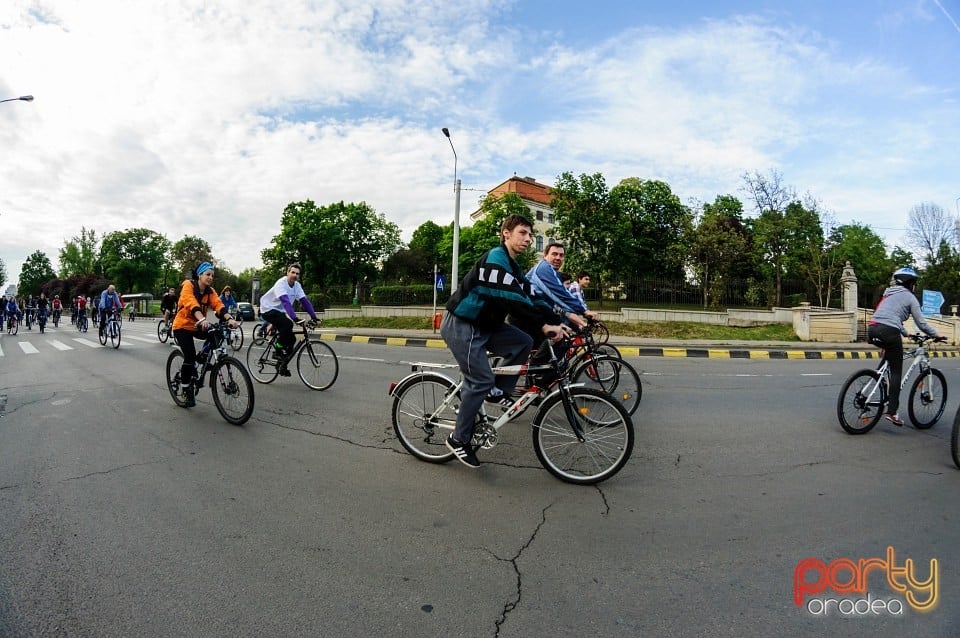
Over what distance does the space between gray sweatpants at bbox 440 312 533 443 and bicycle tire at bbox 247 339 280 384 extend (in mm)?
5148

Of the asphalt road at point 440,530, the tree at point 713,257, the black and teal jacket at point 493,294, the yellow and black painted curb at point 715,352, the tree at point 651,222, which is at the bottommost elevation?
the asphalt road at point 440,530

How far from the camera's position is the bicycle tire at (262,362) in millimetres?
8180

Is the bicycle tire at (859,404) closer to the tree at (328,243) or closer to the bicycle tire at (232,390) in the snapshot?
the bicycle tire at (232,390)

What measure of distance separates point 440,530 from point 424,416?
1.36 meters

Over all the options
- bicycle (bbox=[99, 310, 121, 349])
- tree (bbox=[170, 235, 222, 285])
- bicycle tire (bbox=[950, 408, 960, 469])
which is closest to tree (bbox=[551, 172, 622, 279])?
bicycle (bbox=[99, 310, 121, 349])

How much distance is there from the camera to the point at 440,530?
3.09 metres

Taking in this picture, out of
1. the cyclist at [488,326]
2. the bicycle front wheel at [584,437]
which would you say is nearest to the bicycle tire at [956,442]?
the bicycle front wheel at [584,437]

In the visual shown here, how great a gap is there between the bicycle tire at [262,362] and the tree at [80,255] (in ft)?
349

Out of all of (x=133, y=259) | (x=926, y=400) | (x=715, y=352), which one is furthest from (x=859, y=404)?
(x=133, y=259)

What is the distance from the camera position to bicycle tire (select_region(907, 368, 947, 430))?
5.78m

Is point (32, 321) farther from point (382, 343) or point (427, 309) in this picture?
point (382, 343)

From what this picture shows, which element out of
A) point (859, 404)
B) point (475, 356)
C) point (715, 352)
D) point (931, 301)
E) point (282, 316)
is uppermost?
point (931, 301)

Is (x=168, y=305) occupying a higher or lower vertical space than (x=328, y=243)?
lower

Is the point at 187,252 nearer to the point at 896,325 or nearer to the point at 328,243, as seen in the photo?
the point at 328,243
